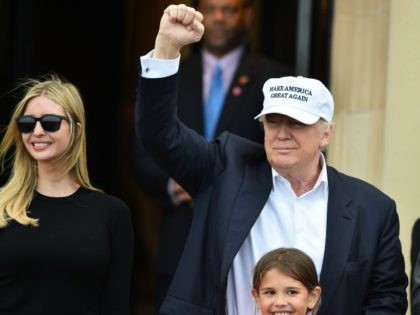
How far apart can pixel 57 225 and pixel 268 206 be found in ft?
3.03

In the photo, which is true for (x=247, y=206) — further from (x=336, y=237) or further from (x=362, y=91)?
(x=362, y=91)

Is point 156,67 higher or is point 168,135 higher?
point 156,67

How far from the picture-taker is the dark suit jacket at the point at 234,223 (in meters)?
4.74

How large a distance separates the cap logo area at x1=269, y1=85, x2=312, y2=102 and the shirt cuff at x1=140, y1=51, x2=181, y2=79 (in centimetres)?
42

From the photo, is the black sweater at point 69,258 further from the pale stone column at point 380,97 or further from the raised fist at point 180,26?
the pale stone column at point 380,97

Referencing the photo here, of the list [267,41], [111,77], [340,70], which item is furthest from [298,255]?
[111,77]

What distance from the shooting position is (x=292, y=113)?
477cm

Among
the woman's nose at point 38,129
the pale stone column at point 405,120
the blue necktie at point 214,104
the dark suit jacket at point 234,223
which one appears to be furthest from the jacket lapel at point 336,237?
the blue necktie at point 214,104

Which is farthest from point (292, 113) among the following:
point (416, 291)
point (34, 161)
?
point (34, 161)

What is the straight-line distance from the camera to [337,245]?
4.83 m

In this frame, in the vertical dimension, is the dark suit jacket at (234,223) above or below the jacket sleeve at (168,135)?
below

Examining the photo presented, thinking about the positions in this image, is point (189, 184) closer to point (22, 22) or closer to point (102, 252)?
point (102, 252)

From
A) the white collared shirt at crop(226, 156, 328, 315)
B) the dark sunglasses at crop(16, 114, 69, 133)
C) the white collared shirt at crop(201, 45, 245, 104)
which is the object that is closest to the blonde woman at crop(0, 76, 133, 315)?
the dark sunglasses at crop(16, 114, 69, 133)

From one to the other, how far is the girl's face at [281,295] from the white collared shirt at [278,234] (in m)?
0.19
